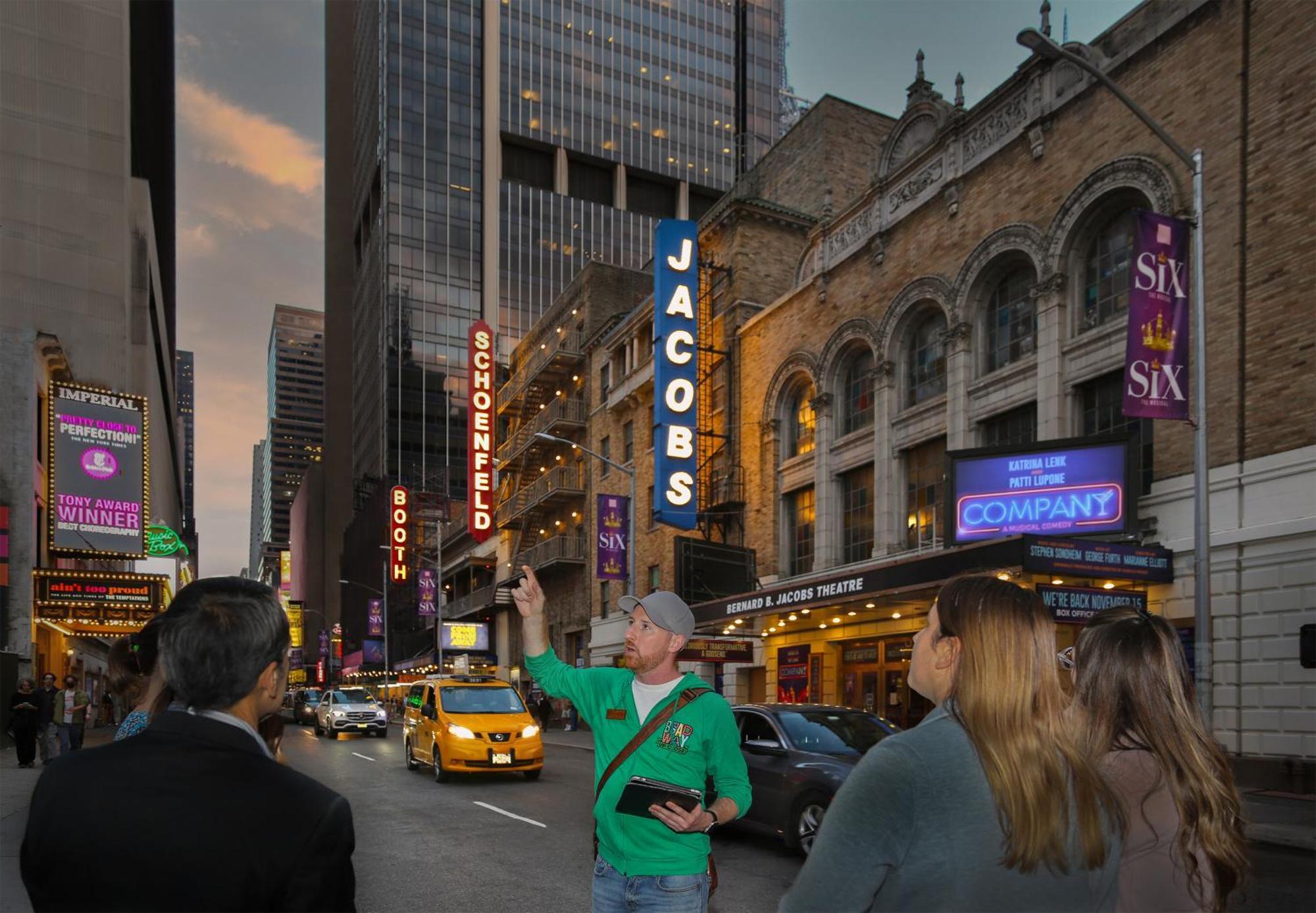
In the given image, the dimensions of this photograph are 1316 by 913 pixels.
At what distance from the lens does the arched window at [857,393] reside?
2614 centimetres

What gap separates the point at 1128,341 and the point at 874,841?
14.0 meters

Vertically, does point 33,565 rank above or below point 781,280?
below

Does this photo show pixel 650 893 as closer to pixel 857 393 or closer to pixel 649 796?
pixel 649 796

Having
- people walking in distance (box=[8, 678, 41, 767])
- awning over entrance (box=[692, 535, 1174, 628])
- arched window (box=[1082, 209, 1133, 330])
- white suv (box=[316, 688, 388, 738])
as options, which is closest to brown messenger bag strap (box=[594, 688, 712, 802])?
awning over entrance (box=[692, 535, 1174, 628])

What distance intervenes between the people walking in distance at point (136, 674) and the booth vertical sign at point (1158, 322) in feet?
42.2

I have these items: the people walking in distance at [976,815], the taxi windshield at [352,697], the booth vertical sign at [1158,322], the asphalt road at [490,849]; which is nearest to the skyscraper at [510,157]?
the taxi windshield at [352,697]

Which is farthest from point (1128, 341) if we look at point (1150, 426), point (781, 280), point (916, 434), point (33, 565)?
point (33, 565)

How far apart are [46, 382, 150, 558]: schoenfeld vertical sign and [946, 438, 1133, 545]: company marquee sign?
1011 inches

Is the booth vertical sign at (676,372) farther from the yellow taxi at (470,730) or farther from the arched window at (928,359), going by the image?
the yellow taxi at (470,730)

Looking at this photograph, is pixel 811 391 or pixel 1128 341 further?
pixel 811 391

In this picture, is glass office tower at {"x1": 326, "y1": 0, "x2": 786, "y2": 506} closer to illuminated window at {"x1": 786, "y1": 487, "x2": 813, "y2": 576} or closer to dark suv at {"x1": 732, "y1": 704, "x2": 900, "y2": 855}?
illuminated window at {"x1": 786, "y1": 487, "x2": 813, "y2": 576}

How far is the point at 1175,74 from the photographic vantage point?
17.7 m

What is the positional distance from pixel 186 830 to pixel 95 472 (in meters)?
33.7

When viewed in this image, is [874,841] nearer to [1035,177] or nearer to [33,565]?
[1035,177]
